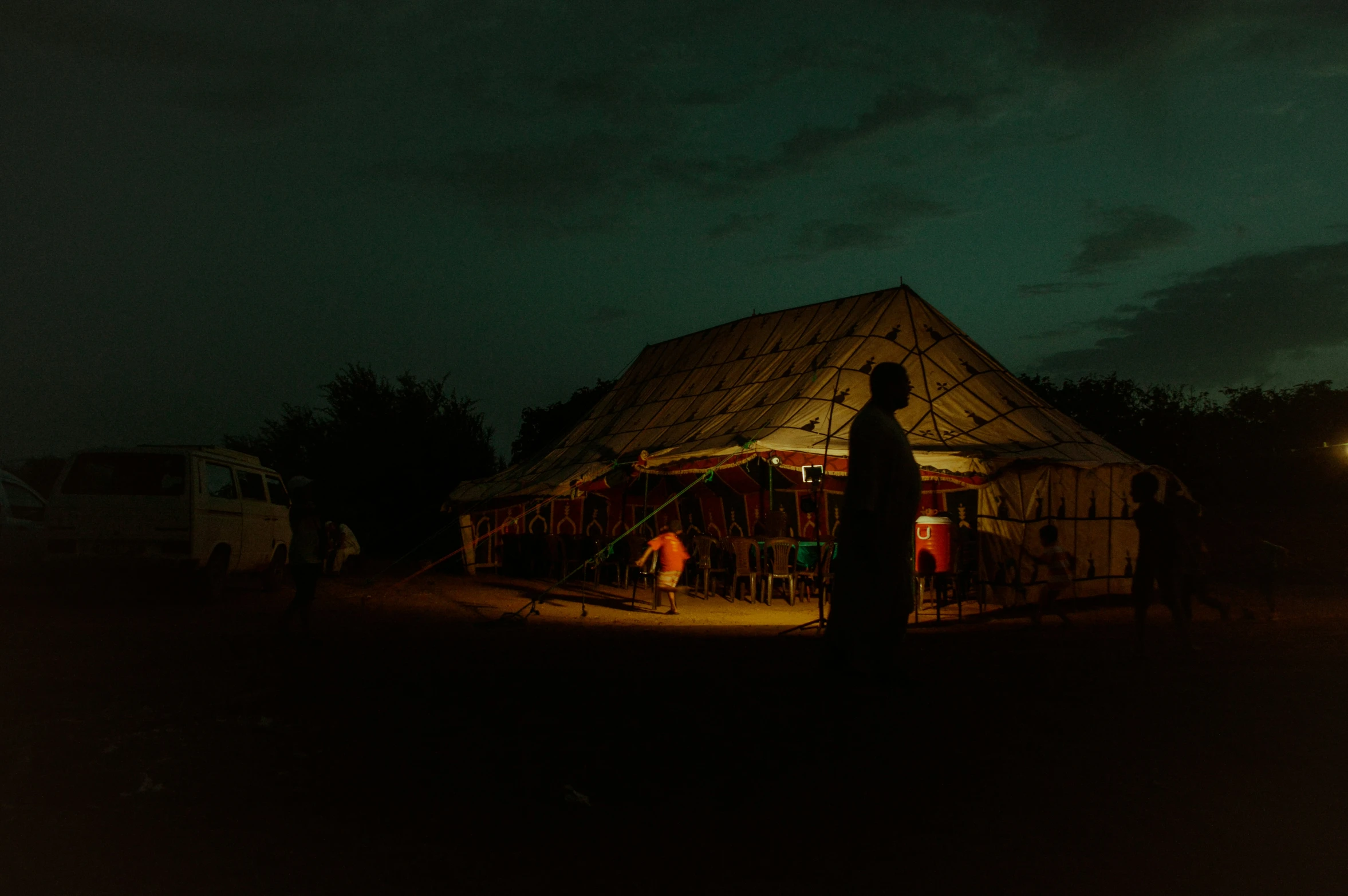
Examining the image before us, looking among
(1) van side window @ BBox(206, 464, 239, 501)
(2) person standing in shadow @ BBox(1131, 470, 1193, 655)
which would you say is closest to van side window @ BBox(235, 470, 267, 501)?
(1) van side window @ BBox(206, 464, 239, 501)

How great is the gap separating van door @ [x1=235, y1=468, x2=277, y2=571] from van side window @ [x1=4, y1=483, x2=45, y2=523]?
2.77 m

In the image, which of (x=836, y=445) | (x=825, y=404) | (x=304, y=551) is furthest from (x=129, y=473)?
(x=825, y=404)

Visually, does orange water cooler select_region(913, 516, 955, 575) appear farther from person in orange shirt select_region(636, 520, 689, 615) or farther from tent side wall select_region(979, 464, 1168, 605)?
person in orange shirt select_region(636, 520, 689, 615)

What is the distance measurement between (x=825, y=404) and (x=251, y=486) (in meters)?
8.19

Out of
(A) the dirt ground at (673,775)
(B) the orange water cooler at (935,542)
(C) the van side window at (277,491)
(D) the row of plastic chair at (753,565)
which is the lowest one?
(A) the dirt ground at (673,775)

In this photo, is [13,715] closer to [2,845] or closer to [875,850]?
[2,845]

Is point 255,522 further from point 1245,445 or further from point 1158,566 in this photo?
point 1245,445

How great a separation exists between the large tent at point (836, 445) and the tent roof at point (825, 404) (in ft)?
0.11

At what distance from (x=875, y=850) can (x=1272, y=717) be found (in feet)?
9.66

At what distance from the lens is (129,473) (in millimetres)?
12445

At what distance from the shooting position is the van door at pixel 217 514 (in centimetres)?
1241

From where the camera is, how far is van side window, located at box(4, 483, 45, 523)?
14102 mm

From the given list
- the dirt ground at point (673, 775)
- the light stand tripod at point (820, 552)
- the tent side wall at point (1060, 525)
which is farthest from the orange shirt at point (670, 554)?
the dirt ground at point (673, 775)

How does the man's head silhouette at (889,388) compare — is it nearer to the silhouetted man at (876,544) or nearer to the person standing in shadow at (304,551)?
the silhouetted man at (876,544)
